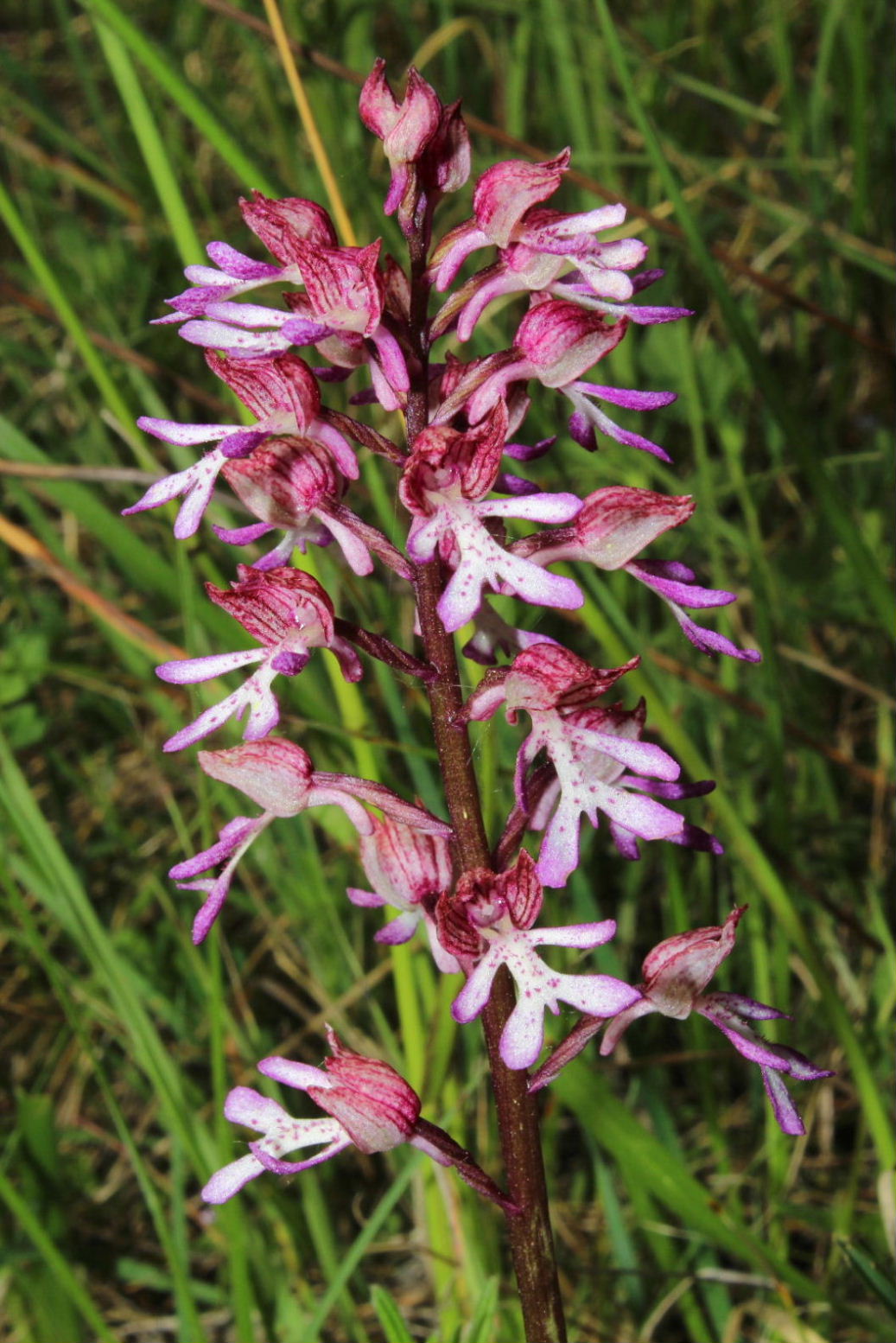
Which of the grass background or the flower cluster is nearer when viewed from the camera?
the flower cluster

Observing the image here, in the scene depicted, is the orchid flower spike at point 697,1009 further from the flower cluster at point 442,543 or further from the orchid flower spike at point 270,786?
the orchid flower spike at point 270,786

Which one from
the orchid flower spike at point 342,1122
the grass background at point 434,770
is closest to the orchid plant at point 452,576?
the orchid flower spike at point 342,1122

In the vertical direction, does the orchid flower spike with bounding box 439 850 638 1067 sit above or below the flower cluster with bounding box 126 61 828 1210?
below

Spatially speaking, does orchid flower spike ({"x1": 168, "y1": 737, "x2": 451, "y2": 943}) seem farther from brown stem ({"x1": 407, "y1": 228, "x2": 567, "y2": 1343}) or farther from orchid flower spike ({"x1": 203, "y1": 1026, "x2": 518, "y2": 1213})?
orchid flower spike ({"x1": 203, "y1": 1026, "x2": 518, "y2": 1213})

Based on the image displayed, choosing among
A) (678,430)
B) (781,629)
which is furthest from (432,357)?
(781,629)

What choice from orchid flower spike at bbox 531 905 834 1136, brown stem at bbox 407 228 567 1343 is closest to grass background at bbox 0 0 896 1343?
brown stem at bbox 407 228 567 1343

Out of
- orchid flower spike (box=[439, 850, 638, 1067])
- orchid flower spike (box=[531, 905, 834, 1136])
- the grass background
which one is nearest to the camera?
orchid flower spike (box=[439, 850, 638, 1067])

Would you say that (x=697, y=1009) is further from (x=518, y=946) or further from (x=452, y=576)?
(x=452, y=576)

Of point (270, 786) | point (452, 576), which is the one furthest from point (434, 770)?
point (452, 576)
